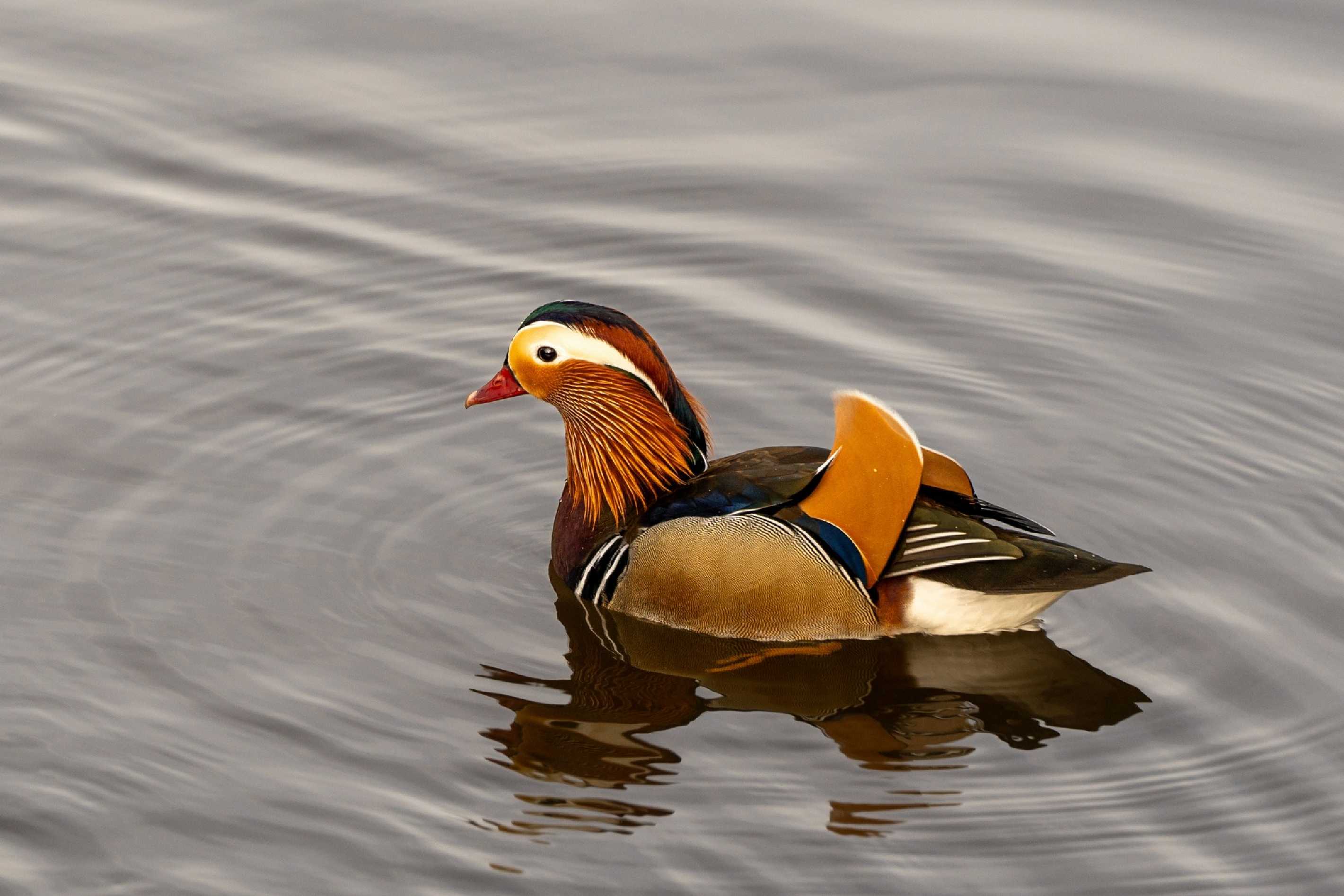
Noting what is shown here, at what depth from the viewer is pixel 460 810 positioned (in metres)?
7.64

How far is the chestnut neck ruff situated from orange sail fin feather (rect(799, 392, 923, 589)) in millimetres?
955

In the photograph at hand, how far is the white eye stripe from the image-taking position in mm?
9375

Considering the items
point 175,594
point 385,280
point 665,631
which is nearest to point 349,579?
point 175,594

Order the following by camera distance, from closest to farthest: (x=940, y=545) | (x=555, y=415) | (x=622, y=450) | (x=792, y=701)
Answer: (x=792, y=701)
(x=940, y=545)
(x=622, y=450)
(x=555, y=415)

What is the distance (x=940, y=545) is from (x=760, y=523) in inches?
32.0

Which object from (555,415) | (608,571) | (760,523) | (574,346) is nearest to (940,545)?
(760,523)

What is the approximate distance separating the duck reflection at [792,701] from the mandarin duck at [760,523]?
131mm

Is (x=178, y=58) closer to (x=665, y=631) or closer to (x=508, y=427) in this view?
(x=508, y=427)

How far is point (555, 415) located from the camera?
11062 mm

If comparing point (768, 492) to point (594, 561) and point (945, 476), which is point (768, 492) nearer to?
point (945, 476)

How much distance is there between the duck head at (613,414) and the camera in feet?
31.0

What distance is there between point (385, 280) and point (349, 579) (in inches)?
123

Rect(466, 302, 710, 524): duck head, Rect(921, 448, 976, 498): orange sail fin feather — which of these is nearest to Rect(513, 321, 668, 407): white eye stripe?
Rect(466, 302, 710, 524): duck head

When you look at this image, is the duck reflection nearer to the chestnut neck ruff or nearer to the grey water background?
the grey water background
